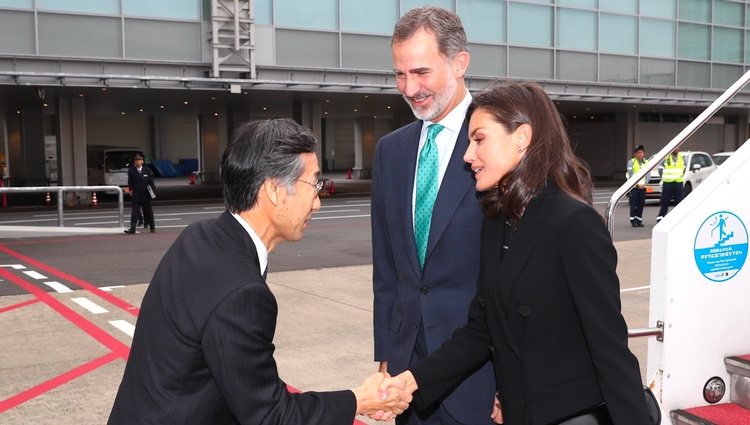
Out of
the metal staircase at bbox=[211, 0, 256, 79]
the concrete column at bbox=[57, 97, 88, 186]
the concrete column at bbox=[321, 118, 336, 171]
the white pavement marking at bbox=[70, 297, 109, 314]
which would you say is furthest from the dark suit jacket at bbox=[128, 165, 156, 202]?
the concrete column at bbox=[321, 118, 336, 171]

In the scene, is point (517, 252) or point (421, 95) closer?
point (517, 252)

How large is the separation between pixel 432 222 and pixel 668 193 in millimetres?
15473

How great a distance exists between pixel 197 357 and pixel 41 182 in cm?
3231

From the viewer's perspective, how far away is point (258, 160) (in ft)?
6.89

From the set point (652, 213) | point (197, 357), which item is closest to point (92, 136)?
point (652, 213)

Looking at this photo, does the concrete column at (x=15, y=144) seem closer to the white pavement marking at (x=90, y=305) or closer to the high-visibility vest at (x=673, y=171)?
the high-visibility vest at (x=673, y=171)

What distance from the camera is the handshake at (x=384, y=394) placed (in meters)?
2.40

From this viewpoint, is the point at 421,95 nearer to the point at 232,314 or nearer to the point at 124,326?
the point at 232,314

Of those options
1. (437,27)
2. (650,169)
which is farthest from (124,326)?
(437,27)

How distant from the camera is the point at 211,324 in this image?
6.13 ft

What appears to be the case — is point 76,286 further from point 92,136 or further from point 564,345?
point 92,136

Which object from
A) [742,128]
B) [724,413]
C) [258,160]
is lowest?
[724,413]

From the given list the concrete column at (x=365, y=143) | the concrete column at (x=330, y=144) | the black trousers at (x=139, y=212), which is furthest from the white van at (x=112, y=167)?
the concrete column at (x=330, y=144)

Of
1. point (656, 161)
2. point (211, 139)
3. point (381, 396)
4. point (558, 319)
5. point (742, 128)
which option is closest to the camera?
point (558, 319)
